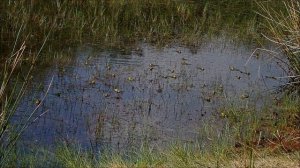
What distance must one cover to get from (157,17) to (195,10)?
227cm

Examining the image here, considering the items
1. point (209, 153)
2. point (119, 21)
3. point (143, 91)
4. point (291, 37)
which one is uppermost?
point (291, 37)

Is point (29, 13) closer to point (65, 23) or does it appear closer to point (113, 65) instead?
point (65, 23)

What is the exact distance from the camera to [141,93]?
8773 mm

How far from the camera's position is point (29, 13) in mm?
12625

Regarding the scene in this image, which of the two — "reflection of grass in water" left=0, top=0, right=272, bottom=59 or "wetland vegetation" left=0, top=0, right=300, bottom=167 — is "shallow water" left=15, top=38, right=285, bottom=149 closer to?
"wetland vegetation" left=0, top=0, right=300, bottom=167

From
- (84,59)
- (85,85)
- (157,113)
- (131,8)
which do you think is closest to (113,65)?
(84,59)

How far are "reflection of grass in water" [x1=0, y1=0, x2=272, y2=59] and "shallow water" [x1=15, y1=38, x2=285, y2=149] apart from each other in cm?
108

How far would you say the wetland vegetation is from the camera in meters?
5.71

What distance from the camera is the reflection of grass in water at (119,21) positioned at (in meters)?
12.2

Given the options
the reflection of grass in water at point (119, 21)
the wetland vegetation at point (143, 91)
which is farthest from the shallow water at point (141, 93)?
the reflection of grass in water at point (119, 21)

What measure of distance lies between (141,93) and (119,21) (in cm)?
619

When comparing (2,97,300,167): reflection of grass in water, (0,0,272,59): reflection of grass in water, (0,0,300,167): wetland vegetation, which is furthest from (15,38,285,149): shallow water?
(0,0,272,59): reflection of grass in water

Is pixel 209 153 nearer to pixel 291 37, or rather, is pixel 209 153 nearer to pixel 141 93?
pixel 141 93

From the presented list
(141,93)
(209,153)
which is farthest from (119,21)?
(209,153)
